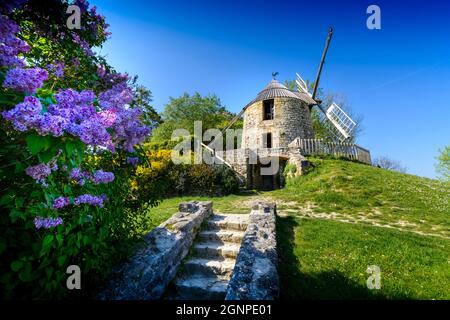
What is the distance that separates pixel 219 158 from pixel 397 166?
54747mm

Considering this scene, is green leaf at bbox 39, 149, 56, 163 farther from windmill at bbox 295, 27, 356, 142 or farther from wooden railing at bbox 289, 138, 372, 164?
windmill at bbox 295, 27, 356, 142

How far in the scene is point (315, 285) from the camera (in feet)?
15.2

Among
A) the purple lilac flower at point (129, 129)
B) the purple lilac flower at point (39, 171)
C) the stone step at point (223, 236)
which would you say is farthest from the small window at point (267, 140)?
the purple lilac flower at point (39, 171)

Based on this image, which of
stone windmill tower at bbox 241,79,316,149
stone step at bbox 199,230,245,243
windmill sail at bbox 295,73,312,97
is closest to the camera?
stone step at bbox 199,230,245,243

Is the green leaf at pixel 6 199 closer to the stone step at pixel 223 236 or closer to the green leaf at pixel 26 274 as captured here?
the green leaf at pixel 26 274

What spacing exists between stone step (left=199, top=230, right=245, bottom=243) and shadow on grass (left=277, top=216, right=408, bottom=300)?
1294 mm

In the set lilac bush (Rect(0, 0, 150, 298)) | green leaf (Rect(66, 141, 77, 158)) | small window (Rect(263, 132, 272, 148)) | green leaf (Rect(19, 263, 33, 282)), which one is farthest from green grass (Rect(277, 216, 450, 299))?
small window (Rect(263, 132, 272, 148))

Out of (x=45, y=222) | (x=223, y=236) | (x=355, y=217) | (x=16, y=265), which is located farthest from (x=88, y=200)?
(x=355, y=217)

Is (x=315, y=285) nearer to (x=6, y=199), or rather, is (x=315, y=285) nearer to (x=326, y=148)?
(x=6, y=199)

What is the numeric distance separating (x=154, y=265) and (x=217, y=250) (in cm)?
205

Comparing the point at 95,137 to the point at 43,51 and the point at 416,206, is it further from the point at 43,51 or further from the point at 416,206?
the point at 416,206

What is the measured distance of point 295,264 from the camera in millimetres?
5445

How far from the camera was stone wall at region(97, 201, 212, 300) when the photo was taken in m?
3.77
